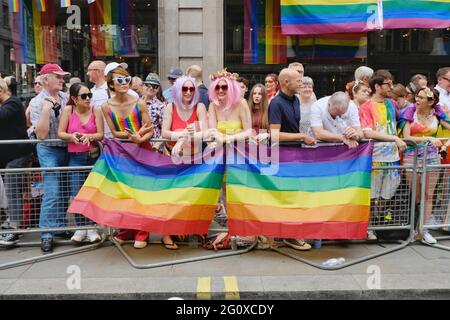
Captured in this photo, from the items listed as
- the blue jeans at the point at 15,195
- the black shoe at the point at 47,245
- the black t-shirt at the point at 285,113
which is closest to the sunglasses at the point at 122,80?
the blue jeans at the point at 15,195

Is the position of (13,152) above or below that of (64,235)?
above

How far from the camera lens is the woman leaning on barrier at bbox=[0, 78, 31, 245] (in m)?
5.90

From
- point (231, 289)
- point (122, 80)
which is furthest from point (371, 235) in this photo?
point (122, 80)

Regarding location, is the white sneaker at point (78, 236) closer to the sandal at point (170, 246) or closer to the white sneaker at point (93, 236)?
the white sneaker at point (93, 236)

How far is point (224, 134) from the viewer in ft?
18.5

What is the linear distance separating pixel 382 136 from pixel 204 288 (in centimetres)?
270

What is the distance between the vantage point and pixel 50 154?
236 inches

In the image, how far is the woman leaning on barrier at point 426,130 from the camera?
6152 millimetres

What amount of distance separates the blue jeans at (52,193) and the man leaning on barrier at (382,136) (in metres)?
3.62

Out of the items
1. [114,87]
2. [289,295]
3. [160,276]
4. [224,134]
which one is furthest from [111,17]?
[289,295]

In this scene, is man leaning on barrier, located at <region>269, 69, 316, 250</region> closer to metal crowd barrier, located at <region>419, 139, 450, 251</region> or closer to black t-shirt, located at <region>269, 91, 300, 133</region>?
black t-shirt, located at <region>269, 91, 300, 133</region>

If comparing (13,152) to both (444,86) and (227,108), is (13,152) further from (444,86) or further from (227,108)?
(444,86)

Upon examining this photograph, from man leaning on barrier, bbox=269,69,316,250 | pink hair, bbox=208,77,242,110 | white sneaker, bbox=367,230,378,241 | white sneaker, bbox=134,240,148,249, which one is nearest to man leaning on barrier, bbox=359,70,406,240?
white sneaker, bbox=367,230,378,241
